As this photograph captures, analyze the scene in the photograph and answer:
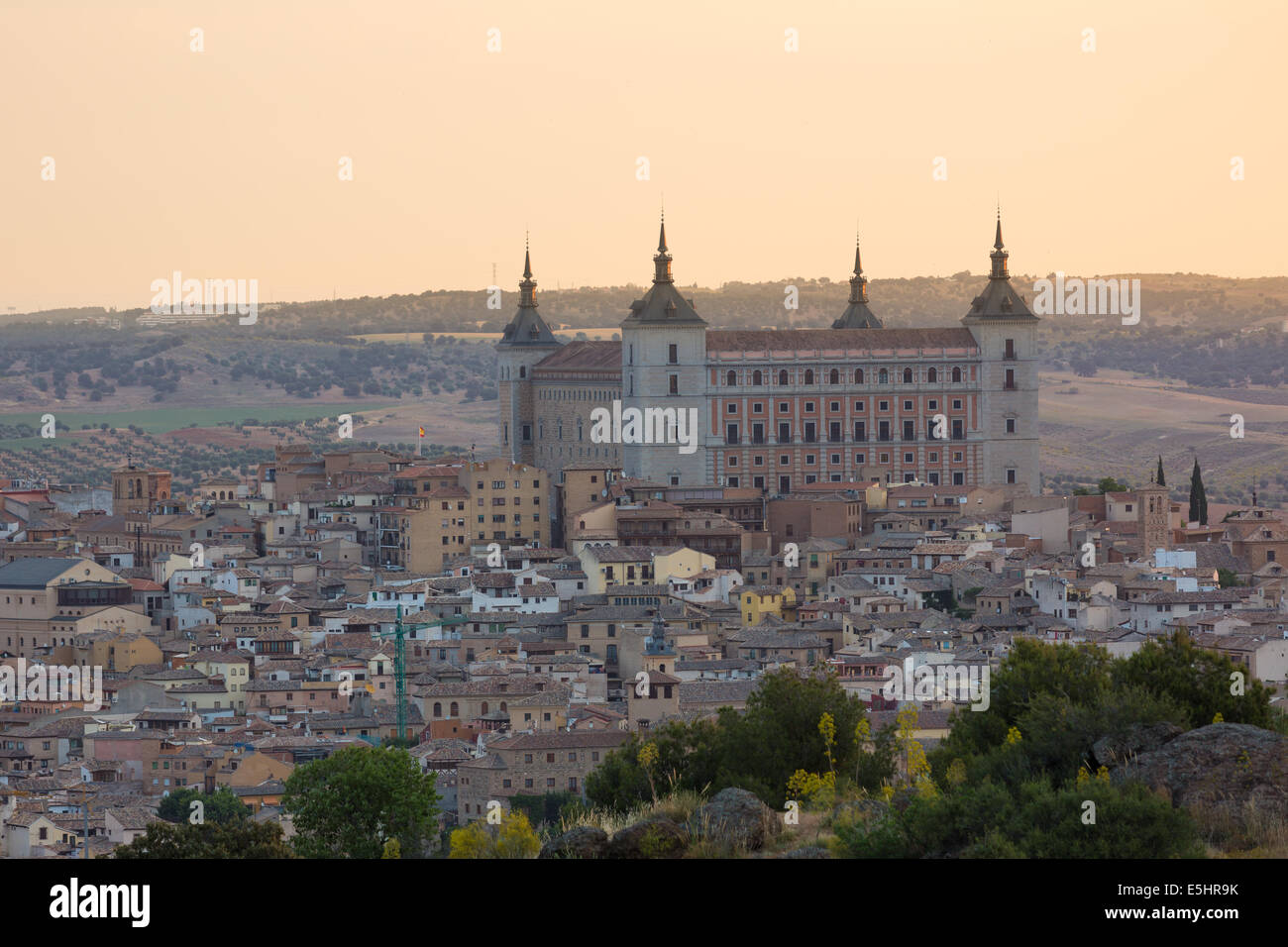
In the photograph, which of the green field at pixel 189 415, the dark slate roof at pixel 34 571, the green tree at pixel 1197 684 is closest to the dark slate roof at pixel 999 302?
the dark slate roof at pixel 34 571

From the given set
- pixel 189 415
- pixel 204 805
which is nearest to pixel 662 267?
pixel 204 805

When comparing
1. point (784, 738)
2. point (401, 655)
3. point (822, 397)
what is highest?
point (822, 397)

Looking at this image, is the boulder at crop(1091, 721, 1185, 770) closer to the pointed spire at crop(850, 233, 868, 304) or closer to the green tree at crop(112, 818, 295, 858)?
the green tree at crop(112, 818, 295, 858)

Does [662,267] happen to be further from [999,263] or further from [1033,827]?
[1033,827]

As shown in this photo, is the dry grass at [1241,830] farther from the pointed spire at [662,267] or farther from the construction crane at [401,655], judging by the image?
the pointed spire at [662,267]
